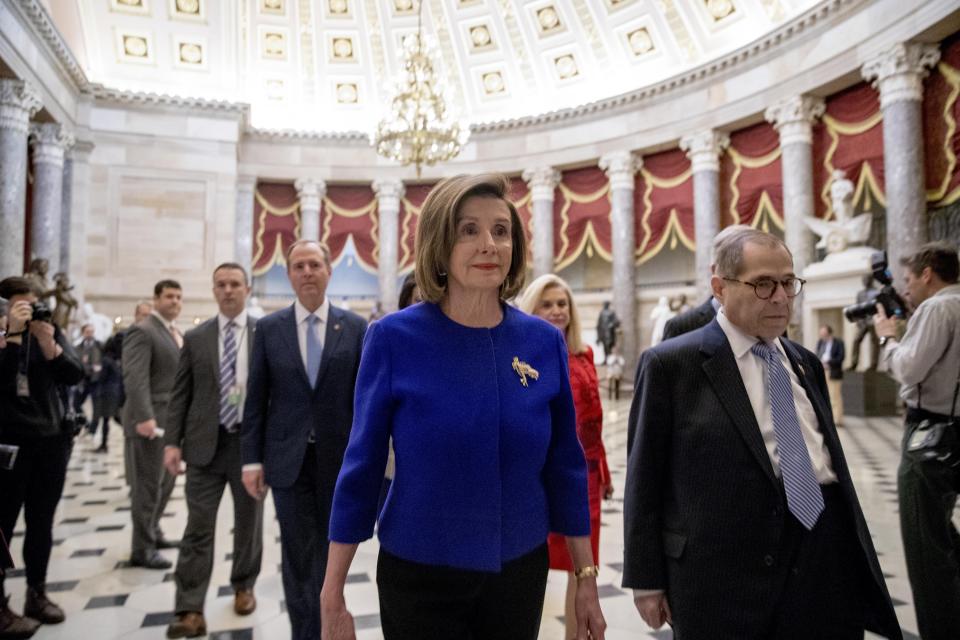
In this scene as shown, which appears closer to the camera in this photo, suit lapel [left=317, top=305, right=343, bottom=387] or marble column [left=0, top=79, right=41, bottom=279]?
suit lapel [left=317, top=305, right=343, bottom=387]

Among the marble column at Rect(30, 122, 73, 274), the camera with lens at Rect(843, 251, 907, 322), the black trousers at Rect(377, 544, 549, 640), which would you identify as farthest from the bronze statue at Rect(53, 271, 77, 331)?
the camera with lens at Rect(843, 251, 907, 322)

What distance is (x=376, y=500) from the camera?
5.08 feet

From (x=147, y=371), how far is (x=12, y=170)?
423 inches

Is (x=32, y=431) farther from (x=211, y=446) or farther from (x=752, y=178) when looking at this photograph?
(x=752, y=178)

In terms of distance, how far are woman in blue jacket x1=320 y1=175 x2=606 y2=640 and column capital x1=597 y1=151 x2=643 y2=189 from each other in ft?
56.2

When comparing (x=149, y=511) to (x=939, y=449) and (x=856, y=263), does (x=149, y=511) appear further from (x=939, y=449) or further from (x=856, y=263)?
(x=856, y=263)

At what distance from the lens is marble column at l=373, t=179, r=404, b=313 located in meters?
20.3

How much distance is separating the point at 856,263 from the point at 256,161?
637 inches

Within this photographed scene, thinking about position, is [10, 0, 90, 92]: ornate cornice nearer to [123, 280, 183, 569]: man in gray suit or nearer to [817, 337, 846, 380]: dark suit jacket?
[123, 280, 183, 569]: man in gray suit

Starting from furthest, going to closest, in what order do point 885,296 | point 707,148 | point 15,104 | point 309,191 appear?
point 309,191 < point 707,148 < point 15,104 < point 885,296

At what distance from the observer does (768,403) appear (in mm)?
1831

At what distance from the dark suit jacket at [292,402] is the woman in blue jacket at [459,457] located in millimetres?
1432

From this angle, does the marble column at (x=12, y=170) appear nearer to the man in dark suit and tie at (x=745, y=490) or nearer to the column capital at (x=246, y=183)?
the column capital at (x=246, y=183)

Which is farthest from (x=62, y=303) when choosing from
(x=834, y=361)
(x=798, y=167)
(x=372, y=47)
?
(x=798, y=167)
